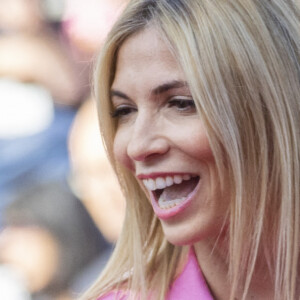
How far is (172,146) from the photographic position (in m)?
1.41

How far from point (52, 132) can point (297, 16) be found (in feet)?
5.67

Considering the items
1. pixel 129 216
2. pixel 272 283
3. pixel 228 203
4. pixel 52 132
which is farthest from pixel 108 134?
pixel 52 132

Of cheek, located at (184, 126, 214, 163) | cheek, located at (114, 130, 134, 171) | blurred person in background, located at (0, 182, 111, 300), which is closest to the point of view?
cheek, located at (184, 126, 214, 163)

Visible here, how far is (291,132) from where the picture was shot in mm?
1425

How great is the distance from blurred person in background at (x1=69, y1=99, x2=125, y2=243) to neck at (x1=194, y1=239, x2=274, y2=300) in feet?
4.97

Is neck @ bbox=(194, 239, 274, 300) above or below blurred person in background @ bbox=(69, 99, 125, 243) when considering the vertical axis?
Result: below

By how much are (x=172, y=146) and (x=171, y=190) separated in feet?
0.35

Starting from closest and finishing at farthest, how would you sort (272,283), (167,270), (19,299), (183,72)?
(183,72), (272,283), (167,270), (19,299)

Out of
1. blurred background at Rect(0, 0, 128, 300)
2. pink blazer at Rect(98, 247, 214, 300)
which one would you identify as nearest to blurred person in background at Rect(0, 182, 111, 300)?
blurred background at Rect(0, 0, 128, 300)

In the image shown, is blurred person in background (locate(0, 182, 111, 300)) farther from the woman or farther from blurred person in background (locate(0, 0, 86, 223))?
the woman

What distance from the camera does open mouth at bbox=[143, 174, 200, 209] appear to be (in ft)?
4.70

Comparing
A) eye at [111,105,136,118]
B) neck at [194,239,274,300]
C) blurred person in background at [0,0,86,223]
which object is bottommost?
neck at [194,239,274,300]

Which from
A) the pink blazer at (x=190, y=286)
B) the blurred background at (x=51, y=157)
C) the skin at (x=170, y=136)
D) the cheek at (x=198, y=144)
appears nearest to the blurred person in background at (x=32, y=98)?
the blurred background at (x=51, y=157)

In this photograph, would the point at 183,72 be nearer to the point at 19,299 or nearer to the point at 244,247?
the point at 244,247
